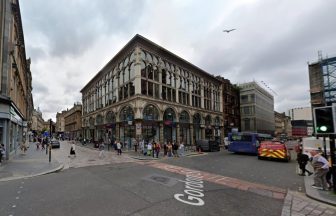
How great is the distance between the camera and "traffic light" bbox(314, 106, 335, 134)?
27.0 ft

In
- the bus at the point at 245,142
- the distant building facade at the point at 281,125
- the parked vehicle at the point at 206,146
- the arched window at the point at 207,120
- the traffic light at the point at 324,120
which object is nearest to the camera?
the traffic light at the point at 324,120

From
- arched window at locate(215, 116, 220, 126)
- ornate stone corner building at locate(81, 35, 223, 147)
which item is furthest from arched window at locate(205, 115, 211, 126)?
arched window at locate(215, 116, 220, 126)

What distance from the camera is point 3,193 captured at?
845 cm

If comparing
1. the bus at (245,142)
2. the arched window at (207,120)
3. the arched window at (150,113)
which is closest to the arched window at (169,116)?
the arched window at (150,113)

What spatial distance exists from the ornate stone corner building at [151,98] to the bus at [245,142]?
12.0 m

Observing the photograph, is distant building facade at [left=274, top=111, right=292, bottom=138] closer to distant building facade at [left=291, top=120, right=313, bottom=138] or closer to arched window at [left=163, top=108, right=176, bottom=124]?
distant building facade at [left=291, top=120, right=313, bottom=138]

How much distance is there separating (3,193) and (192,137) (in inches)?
1491

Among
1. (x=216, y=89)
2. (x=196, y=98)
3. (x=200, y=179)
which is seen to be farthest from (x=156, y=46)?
(x=200, y=179)

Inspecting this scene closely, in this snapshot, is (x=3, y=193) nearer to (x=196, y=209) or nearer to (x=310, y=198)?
(x=196, y=209)

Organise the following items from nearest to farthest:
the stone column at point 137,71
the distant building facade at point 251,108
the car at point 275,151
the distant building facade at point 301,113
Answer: the car at point 275,151 < the stone column at point 137,71 < the distant building facade at point 301,113 < the distant building facade at point 251,108

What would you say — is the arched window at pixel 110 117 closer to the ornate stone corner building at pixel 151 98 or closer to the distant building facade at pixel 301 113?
the ornate stone corner building at pixel 151 98

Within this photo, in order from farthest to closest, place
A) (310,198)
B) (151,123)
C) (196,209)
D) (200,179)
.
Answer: (151,123) < (200,179) < (310,198) < (196,209)

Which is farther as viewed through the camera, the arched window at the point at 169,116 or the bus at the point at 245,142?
the arched window at the point at 169,116

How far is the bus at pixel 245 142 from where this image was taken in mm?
27266
